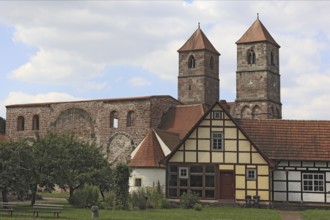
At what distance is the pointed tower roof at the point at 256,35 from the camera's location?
87.0 meters

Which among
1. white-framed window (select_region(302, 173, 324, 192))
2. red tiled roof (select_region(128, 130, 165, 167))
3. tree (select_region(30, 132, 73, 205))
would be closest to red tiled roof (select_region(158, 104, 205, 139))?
red tiled roof (select_region(128, 130, 165, 167))

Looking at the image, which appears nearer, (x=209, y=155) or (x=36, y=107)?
(x=209, y=155)

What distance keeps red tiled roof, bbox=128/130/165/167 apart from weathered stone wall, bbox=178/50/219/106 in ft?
135

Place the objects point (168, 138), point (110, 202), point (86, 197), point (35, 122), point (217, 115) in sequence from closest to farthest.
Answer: point (110, 202)
point (86, 197)
point (217, 115)
point (168, 138)
point (35, 122)

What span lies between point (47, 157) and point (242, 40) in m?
54.1

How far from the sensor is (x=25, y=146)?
114ft

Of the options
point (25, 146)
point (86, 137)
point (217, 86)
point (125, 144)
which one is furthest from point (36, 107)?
Result: point (25, 146)

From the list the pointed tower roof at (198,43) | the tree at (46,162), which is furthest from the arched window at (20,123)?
the tree at (46,162)

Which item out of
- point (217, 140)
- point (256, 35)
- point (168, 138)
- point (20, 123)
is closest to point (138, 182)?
point (168, 138)

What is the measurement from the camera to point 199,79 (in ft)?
291

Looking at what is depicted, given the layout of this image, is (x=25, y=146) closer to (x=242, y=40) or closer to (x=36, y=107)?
(x=36, y=107)

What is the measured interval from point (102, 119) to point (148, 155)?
19862 mm

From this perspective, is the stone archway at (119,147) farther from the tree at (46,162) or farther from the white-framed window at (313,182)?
the white-framed window at (313,182)

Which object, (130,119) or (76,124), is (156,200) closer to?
(130,119)
